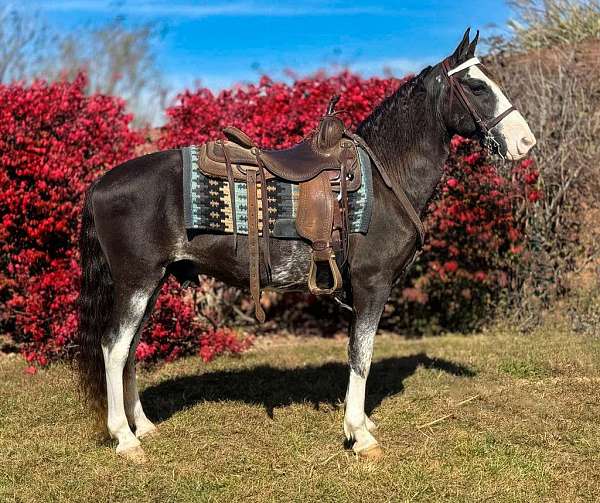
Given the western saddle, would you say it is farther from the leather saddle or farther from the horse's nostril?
the horse's nostril

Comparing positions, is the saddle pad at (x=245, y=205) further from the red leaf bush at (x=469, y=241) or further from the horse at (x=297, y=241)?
the red leaf bush at (x=469, y=241)

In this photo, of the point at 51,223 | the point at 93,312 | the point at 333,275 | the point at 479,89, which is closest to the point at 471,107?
the point at 479,89

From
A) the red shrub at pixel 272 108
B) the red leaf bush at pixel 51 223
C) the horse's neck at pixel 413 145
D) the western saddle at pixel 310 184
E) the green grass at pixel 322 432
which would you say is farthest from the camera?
the red shrub at pixel 272 108

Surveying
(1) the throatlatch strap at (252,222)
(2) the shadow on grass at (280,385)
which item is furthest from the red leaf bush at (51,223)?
(1) the throatlatch strap at (252,222)

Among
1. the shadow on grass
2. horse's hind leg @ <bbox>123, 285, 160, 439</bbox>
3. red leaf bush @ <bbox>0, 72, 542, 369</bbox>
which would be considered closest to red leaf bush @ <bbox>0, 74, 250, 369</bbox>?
red leaf bush @ <bbox>0, 72, 542, 369</bbox>

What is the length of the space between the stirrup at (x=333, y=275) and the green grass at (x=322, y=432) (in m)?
1.11

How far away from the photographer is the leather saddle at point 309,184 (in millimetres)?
4496

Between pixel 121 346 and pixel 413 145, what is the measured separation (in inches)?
92.9

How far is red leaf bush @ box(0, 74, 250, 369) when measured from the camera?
7.14 metres

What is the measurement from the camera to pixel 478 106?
459 cm

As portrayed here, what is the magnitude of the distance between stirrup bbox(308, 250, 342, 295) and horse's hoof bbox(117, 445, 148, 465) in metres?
A: 1.56

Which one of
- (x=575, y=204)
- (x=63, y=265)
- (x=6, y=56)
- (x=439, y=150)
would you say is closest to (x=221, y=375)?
(x=63, y=265)

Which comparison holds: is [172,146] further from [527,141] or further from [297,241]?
[527,141]

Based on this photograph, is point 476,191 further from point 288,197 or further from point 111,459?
point 111,459
